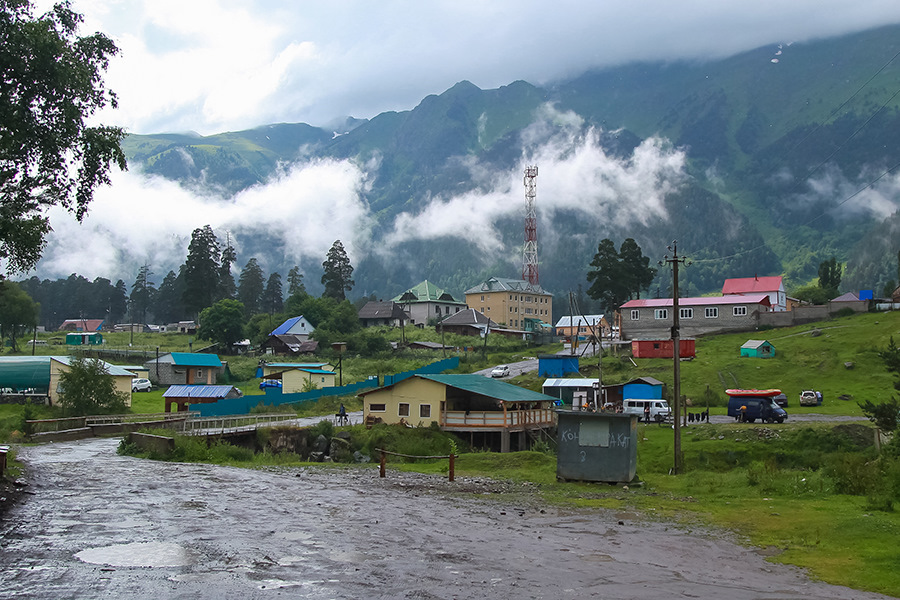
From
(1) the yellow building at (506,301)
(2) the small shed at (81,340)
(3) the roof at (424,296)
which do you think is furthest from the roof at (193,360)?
(1) the yellow building at (506,301)

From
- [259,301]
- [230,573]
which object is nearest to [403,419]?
[230,573]

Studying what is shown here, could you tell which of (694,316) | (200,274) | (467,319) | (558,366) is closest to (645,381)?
(558,366)

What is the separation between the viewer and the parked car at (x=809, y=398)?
51.9 metres

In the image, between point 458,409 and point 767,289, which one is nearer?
point 458,409

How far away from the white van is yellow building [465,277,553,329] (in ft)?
315

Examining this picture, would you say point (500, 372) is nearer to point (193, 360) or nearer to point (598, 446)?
point (193, 360)

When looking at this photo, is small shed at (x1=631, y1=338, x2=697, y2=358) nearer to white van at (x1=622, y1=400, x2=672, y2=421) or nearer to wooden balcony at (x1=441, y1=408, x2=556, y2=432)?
white van at (x1=622, y1=400, x2=672, y2=421)

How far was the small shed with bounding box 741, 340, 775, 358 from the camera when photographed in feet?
225

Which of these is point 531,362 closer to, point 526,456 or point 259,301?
point 526,456

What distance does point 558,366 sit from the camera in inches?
2852

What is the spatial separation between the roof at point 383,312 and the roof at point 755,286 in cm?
5372

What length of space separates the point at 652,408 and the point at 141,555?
43406mm

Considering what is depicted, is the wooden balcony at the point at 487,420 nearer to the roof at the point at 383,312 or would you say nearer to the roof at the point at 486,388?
the roof at the point at 486,388

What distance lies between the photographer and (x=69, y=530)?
16.2 m
